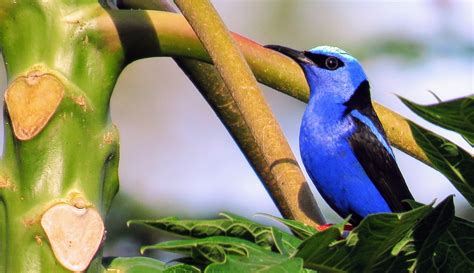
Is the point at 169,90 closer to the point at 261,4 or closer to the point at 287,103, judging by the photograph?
the point at 287,103

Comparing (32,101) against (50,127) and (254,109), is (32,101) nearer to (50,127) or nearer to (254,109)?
(50,127)

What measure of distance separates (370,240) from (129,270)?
34cm

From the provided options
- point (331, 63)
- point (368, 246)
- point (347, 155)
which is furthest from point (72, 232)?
point (331, 63)

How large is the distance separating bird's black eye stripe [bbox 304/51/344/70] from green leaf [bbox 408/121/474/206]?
219 cm

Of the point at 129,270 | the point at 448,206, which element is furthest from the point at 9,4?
the point at 448,206

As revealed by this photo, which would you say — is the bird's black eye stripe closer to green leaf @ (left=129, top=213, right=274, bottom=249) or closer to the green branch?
the green branch

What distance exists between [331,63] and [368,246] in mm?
2305

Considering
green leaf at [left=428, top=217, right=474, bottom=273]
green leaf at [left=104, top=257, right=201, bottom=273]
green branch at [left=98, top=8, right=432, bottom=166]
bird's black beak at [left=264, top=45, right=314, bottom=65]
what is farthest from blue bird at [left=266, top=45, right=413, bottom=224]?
green leaf at [left=428, top=217, right=474, bottom=273]

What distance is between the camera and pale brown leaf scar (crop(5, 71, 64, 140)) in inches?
43.5

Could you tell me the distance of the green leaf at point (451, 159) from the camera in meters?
0.89

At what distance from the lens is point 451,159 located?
0.91 meters

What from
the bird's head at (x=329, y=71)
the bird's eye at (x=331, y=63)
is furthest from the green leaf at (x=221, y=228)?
the bird's eye at (x=331, y=63)

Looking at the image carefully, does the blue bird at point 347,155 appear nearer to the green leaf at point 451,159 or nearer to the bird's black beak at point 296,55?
the bird's black beak at point 296,55

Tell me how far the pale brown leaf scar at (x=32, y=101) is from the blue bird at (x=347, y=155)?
1670 millimetres
